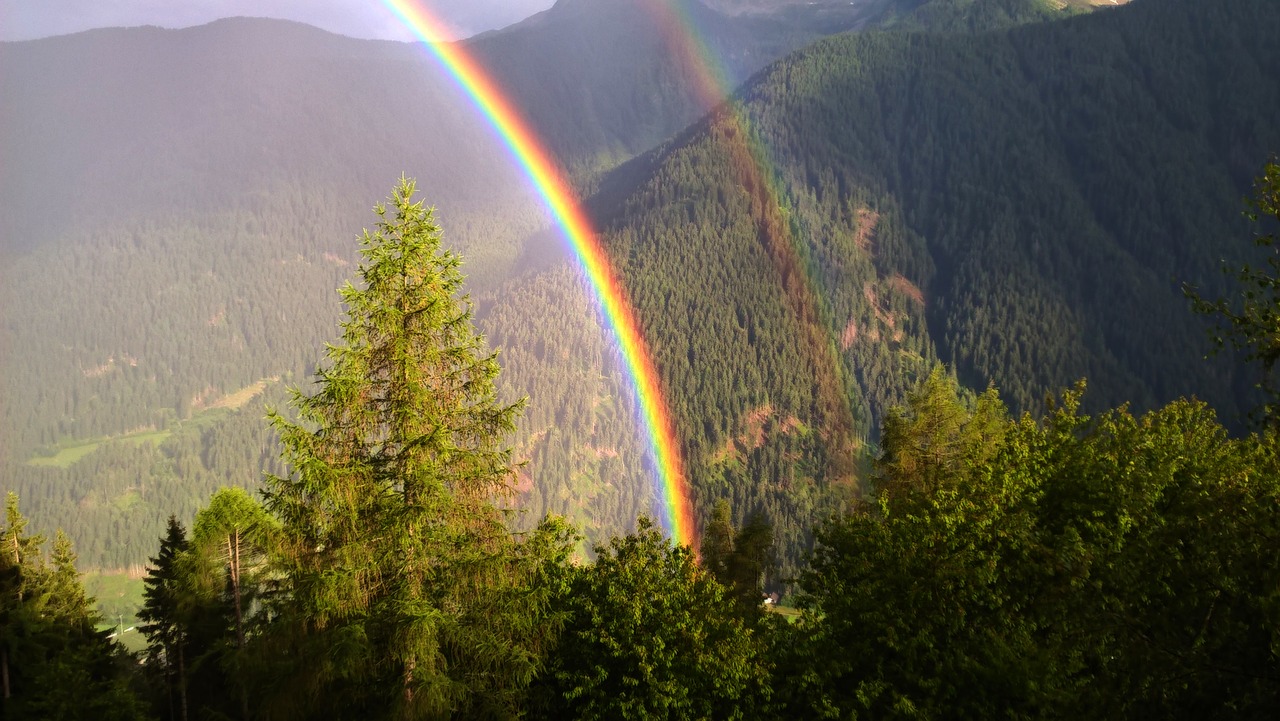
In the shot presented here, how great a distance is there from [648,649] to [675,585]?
7.68 ft

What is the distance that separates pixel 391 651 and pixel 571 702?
224 inches

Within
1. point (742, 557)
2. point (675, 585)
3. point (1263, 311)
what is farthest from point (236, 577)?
point (1263, 311)

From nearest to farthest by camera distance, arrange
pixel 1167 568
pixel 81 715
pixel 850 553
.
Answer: pixel 1167 568
pixel 850 553
pixel 81 715

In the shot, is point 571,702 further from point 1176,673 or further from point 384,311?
point 1176,673

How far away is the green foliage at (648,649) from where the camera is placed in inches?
693

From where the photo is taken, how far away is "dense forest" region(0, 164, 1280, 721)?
10406 millimetres

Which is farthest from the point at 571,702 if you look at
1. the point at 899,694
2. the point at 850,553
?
the point at 850,553

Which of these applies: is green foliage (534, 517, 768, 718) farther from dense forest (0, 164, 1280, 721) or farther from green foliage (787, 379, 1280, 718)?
green foliage (787, 379, 1280, 718)

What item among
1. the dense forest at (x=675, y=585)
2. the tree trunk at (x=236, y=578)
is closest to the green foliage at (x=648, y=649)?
the dense forest at (x=675, y=585)

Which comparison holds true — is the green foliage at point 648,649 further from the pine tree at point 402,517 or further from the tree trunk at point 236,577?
the tree trunk at point 236,577

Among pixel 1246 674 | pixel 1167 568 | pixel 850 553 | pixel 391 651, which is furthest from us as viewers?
pixel 850 553

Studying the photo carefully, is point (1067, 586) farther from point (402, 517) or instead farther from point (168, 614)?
point (168, 614)

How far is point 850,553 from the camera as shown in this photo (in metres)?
23.8

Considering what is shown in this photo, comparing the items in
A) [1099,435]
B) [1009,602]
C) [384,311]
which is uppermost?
[384,311]
